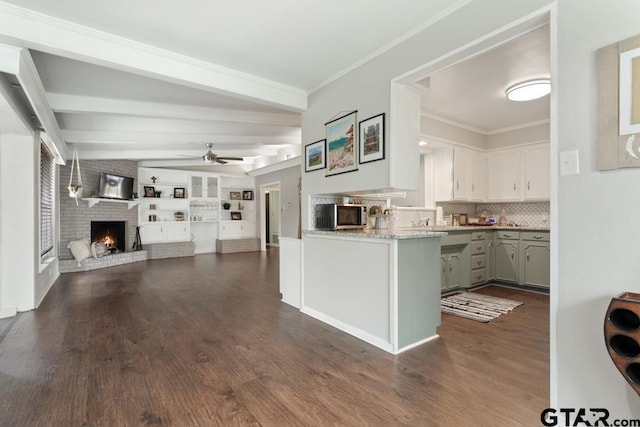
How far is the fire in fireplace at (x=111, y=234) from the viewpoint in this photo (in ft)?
24.3

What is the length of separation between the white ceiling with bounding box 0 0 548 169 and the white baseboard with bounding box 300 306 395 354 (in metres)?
2.33

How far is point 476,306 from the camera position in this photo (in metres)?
3.79

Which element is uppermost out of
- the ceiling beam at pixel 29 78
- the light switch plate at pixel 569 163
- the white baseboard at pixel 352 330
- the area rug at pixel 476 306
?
the ceiling beam at pixel 29 78

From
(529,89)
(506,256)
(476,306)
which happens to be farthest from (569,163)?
(506,256)

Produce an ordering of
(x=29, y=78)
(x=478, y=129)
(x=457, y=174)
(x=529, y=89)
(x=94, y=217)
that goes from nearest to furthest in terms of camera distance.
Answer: (x=29, y=78), (x=529, y=89), (x=457, y=174), (x=478, y=129), (x=94, y=217)

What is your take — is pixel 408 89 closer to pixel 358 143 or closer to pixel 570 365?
pixel 358 143

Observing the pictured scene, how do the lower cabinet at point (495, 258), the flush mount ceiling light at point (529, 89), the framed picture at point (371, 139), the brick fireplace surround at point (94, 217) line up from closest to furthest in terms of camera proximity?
1. the framed picture at point (371, 139)
2. the flush mount ceiling light at point (529, 89)
3. the lower cabinet at point (495, 258)
4. the brick fireplace surround at point (94, 217)

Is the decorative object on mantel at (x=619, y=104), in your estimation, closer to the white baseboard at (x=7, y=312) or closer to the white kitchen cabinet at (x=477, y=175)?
the white kitchen cabinet at (x=477, y=175)

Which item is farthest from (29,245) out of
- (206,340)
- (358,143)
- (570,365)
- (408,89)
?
(570,365)

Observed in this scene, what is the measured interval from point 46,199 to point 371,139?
5.38 meters

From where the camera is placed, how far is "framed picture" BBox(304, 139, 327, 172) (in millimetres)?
3434

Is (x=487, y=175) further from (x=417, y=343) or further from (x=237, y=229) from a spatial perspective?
(x=237, y=229)

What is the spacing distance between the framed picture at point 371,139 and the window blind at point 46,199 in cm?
466

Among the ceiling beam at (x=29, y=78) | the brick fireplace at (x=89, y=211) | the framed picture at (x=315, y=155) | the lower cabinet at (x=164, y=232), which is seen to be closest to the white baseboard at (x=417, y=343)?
the framed picture at (x=315, y=155)
